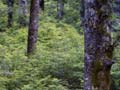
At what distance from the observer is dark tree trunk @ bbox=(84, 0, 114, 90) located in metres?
5.20

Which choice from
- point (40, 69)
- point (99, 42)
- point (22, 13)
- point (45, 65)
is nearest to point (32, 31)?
point (45, 65)

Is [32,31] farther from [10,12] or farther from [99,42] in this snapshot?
[99,42]

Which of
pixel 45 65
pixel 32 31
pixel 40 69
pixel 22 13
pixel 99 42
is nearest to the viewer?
pixel 99 42

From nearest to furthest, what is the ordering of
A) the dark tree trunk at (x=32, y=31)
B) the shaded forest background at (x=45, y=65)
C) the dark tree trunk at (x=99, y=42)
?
the dark tree trunk at (x=99, y=42), the shaded forest background at (x=45, y=65), the dark tree trunk at (x=32, y=31)

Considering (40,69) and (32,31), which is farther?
(32,31)

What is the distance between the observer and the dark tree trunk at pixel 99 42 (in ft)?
17.0

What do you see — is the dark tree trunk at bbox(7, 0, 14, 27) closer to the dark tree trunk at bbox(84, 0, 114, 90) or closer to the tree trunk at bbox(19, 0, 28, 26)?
the tree trunk at bbox(19, 0, 28, 26)

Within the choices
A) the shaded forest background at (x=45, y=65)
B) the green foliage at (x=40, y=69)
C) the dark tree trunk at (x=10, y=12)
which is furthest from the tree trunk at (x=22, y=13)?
the green foliage at (x=40, y=69)

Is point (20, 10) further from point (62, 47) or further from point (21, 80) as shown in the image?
point (21, 80)

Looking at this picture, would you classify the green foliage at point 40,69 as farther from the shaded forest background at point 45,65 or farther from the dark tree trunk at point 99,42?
the dark tree trunk at point 99,42

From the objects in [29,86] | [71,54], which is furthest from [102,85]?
[71,54]

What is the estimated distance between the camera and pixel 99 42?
17.0ft

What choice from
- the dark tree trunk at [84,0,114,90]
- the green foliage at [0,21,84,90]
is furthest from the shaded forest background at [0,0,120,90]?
the dark tree trunk at [84,0,114,90]

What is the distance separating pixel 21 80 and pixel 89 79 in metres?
5.06
